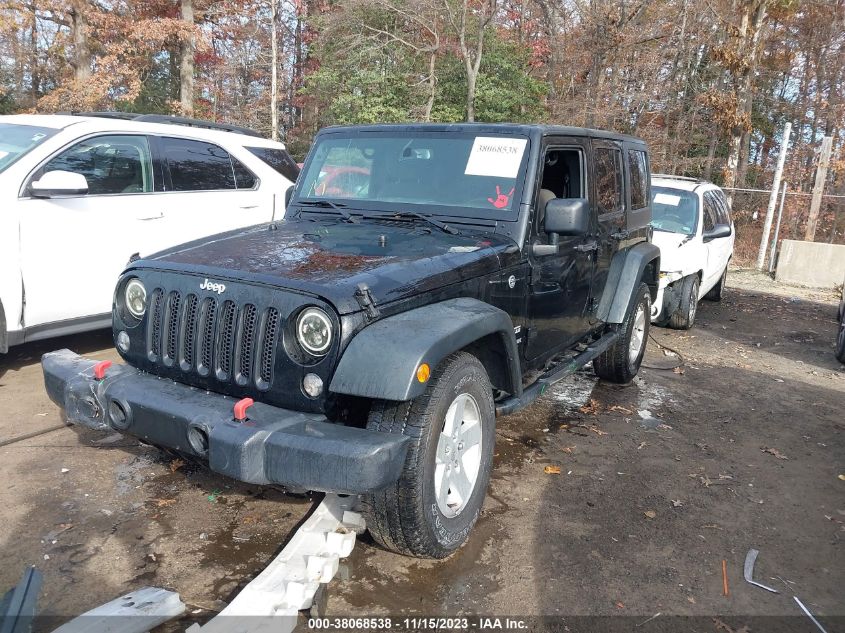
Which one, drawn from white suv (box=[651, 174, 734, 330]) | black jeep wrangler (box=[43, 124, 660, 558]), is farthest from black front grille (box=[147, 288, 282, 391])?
white suv (box=[651, 174, 734, 330])

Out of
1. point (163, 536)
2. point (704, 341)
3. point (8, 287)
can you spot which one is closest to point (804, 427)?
point (704, 341)

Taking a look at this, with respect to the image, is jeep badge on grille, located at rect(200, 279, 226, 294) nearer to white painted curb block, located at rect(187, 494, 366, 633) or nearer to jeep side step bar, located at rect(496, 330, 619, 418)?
white painted curb block, located at rect(187, 494, 366, 633)

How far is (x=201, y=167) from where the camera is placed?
648 centimetres

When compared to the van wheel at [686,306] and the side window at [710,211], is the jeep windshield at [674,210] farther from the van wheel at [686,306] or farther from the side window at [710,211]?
the van wheel at [686,306]

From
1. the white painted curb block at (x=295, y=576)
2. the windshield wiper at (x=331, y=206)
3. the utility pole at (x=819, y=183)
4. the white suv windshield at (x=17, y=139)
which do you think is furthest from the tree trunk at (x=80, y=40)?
the white painted curb block at (x=295, y=576)

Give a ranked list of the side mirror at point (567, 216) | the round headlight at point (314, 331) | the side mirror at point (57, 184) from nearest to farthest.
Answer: the round headlight at point (314, 331) → the side mirror at point (567, 216) → the side mirror at point (57, 184)

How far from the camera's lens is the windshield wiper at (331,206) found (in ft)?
13.6

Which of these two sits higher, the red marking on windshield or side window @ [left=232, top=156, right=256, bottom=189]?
the red marking on windshield

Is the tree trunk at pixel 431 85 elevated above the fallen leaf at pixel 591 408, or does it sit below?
above

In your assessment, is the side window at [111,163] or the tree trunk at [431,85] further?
the tree trunk at [431,85]

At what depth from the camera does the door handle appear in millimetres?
4566

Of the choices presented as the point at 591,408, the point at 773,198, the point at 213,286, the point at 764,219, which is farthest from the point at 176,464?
the point at 764,219

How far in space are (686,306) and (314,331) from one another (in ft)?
21.9

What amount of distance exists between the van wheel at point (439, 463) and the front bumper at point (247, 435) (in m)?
0.15
